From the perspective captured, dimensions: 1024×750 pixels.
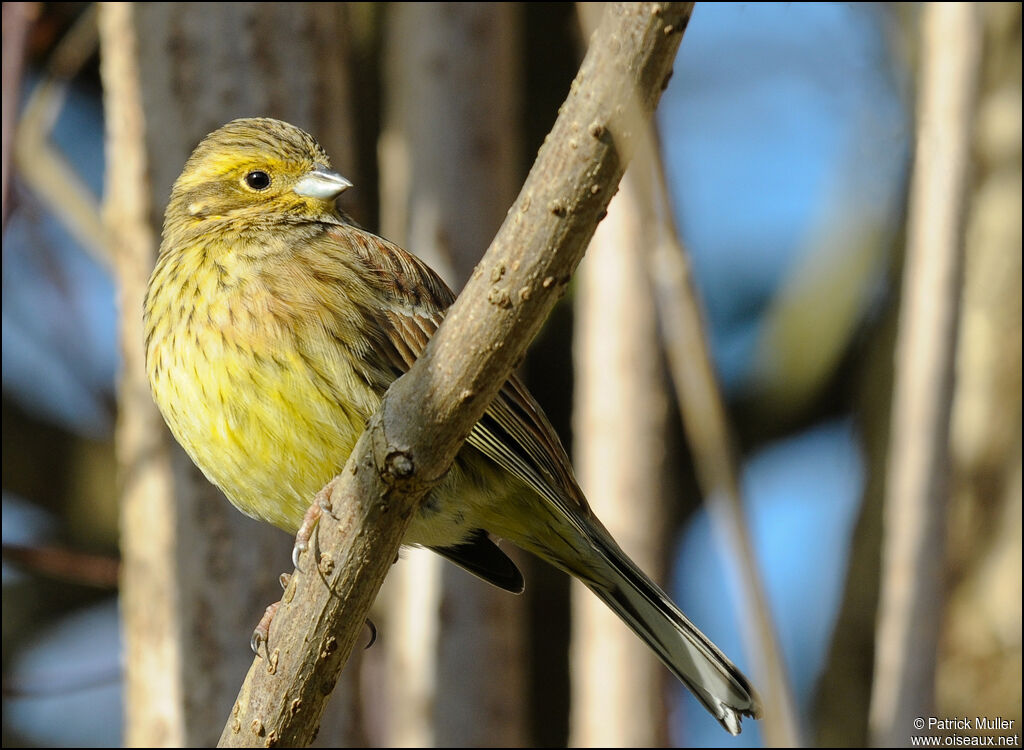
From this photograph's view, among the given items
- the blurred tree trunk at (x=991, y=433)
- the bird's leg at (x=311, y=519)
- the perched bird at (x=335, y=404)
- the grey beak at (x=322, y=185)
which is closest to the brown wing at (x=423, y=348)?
the perched bird at (x=335, y=404)

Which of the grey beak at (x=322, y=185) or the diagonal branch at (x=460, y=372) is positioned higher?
the grey beak at (x=322, y=185)

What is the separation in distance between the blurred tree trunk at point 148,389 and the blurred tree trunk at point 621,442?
0.91m

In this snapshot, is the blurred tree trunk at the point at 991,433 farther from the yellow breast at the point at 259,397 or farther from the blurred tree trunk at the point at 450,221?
the yellow breast at the point at 259,397

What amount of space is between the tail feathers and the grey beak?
126 cm

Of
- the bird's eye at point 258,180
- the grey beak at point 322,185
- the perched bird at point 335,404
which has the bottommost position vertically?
the perched bird at point 335,404

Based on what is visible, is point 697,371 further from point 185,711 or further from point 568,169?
point 185,711

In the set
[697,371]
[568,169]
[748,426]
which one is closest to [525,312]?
[568,169]

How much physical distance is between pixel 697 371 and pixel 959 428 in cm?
320

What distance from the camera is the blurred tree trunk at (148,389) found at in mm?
4285

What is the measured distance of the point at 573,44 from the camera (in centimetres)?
621

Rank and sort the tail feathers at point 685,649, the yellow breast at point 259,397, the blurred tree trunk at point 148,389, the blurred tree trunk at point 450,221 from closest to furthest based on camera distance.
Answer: the yellow breast at point 259,397 < the tail feathers at point 685,649 < the blurred tree trunk at point 148,389 < the blurred tree trunk at point 450,221

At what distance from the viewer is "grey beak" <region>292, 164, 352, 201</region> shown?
13.1 feet

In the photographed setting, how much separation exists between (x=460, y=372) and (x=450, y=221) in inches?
103

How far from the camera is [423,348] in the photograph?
3.49 metres
